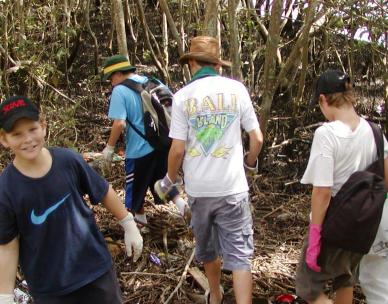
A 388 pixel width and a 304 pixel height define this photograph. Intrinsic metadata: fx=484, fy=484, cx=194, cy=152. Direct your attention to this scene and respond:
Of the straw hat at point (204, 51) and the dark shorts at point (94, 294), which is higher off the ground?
the straw hat at point (204, 51)

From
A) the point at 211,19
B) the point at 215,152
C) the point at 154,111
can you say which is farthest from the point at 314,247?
the point at 211,19

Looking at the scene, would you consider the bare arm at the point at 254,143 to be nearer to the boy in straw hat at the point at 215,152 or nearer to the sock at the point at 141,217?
the boy in straw hat at the point at 215,152

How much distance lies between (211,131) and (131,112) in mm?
1406

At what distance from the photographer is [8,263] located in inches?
79.0

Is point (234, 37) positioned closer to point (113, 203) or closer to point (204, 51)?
point (204, 51)

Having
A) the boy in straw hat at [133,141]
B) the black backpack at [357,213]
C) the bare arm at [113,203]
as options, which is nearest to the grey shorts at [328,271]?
the black backpack at [357,213]

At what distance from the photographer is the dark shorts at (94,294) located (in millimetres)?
2139

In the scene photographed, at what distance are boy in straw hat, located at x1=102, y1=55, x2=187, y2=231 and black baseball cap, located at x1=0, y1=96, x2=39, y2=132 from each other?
6.06 ft

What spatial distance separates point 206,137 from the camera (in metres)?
2.66

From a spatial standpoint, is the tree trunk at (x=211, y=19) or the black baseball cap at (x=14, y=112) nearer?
the black baseball cap at (x=14, y=112)

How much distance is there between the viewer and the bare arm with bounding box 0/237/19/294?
78.6 inches

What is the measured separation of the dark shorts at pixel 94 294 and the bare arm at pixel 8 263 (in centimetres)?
17

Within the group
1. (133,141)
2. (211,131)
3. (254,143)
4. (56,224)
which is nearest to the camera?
(56,224)

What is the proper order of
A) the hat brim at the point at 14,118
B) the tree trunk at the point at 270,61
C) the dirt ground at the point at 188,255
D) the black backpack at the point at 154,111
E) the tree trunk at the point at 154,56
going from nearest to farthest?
the hat brim at the point at 14,118 → the dirt ground at the point at 188,255 → the black backpack at the point at 154,111 → the tree trunk at the point at 270,61 → the tree trunk at the point at 154,56
